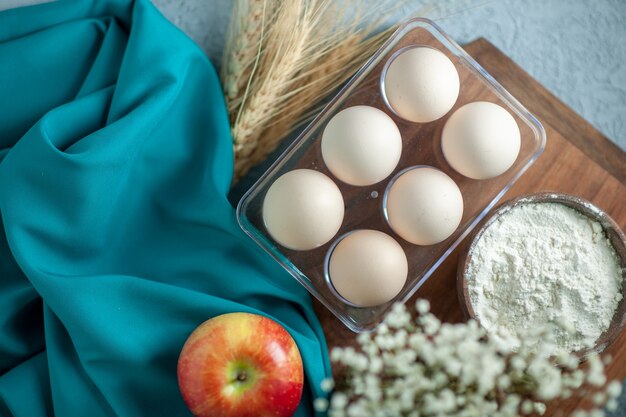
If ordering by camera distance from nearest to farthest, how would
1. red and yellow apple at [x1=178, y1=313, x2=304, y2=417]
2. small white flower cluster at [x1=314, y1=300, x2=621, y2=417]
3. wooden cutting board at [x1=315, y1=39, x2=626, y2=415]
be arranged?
small white flower cluster at [x1=314, y1=300, x2=621, y2=417] → red and yellow apple at [x1=178, y1=313, x2=304, y2=417] → wooden cutting board at [x1=315, y1=39, x2=626, y2=415]

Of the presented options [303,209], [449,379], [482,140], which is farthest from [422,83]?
[449,379]

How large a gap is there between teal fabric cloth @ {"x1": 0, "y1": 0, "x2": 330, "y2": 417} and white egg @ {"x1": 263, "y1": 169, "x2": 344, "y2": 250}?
3.1 inches

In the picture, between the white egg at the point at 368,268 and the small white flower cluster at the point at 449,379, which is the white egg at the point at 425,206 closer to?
the white egg at the point at 368,268

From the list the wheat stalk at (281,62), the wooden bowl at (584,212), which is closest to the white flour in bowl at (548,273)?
the wooden bowl at (584,212)

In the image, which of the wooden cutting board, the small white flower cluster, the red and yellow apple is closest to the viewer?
the small white flower cluster

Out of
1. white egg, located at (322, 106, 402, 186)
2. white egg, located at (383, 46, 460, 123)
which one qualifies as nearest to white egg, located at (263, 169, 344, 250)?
white egg, located at (322, 106, 402, 186)

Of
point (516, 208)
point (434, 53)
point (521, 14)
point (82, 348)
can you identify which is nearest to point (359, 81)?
point (434, 53)

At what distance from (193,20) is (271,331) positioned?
511 millimetres

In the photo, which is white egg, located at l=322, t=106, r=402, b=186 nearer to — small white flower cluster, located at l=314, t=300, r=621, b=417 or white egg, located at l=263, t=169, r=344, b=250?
white egg, located at l=263, t=169, r=344, b=250

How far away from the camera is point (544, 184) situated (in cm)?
82

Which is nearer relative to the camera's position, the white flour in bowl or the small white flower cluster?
the small white flower cluster

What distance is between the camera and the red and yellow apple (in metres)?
0.69

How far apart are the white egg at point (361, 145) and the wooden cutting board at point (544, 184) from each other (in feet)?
0.51

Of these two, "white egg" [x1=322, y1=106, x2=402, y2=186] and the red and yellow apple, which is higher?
"white egg" [x1=322, y1=106, x2=402, y2=186]
